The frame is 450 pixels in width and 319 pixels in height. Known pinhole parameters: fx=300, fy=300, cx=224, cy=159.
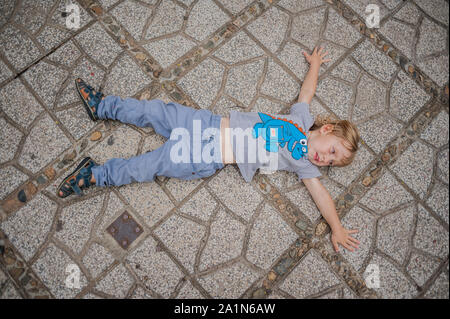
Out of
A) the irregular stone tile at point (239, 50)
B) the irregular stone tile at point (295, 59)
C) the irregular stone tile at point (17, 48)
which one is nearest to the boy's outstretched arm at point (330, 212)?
the irregular stone tile at point (295, 59)

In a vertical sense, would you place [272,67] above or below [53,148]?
above

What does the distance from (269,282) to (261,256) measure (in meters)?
0.20

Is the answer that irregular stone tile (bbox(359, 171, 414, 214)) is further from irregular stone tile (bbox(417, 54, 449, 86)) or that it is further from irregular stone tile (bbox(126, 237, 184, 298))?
irregular stone tile (bbox(126, 237, 184, 298))

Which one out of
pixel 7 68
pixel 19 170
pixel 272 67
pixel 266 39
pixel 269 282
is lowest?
pixel 269 282

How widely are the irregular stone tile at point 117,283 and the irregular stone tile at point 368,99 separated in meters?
2.29

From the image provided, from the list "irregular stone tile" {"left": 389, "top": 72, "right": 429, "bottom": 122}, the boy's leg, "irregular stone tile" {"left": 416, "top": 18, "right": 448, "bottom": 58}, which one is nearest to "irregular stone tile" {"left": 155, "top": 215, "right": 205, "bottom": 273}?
the boy's leg

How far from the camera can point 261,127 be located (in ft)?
7.58

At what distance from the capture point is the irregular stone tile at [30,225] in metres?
2.23

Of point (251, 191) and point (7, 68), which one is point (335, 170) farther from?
point (7, 68)

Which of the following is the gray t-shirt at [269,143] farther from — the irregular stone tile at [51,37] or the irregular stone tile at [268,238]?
the irregular stone tile at [51,37]

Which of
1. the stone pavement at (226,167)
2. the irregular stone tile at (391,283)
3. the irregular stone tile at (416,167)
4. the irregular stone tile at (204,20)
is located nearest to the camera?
the stone pavement at (226,167)

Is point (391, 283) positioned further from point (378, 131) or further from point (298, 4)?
point (298, 4)

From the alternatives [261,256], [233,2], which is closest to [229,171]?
[261,256]

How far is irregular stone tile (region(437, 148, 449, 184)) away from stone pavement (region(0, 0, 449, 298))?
15 millimetres
